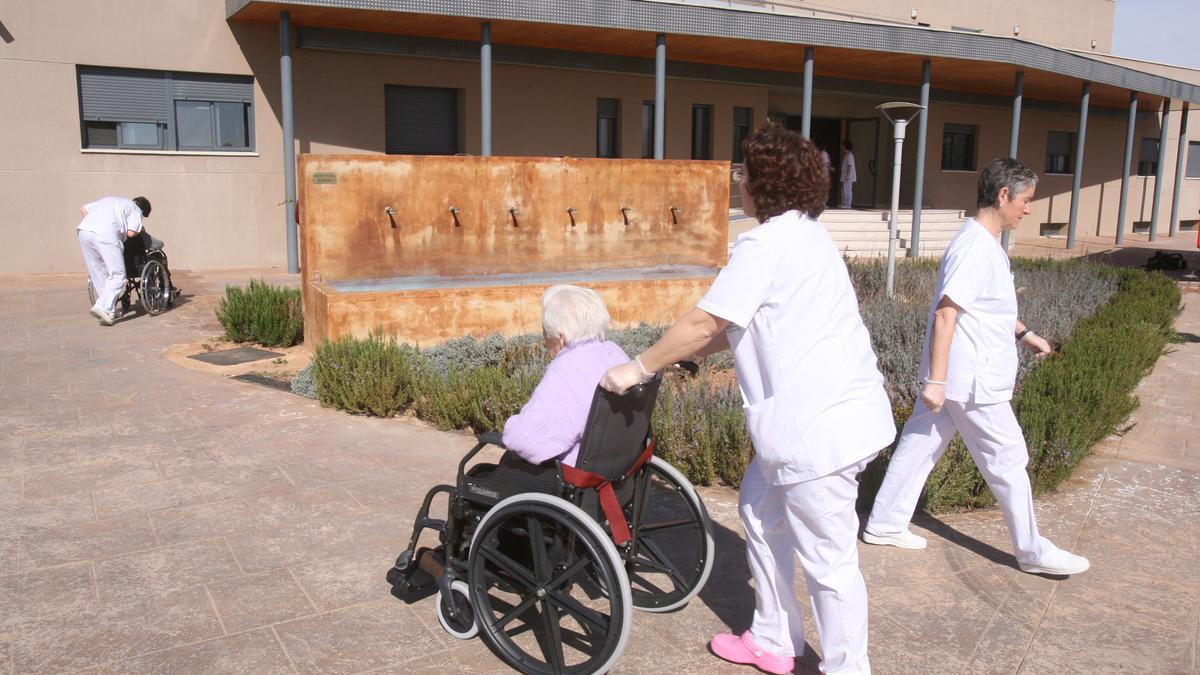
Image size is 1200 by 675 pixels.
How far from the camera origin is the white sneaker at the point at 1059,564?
4.05 metres

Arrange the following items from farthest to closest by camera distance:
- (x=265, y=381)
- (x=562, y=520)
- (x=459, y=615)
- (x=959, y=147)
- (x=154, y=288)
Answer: (x=959, y=147)
(x=154, y=288)
(x=265, y=381)
(x=459, y=615)
(x=562, y=520)

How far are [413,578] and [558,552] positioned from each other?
0.80 meters

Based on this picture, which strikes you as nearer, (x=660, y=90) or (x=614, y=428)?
(x=614, y=428)

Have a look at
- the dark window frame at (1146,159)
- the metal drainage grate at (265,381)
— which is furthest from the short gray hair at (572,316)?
the dark window frame at (1146,159)

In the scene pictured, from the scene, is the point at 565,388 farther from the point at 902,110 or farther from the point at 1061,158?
the point at 1061,158

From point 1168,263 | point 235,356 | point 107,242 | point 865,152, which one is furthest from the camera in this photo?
point 865,152

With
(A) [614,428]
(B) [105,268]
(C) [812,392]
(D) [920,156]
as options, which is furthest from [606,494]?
(D) [920,156]

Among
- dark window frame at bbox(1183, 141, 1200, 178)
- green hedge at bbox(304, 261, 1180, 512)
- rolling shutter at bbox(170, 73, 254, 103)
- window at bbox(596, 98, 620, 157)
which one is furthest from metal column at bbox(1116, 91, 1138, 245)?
rolling shutter at bbox(170, 73, 254, 103)

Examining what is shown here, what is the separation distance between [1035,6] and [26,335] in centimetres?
2740

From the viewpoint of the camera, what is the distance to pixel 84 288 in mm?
12891

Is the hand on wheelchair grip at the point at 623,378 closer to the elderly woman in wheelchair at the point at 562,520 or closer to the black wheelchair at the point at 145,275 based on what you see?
the elderly woman in wheelchair at the point at 562,520

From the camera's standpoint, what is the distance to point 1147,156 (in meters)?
30.4

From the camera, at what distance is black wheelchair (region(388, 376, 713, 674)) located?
3.08 metres

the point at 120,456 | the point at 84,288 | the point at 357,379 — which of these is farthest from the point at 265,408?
the point at 84,288
